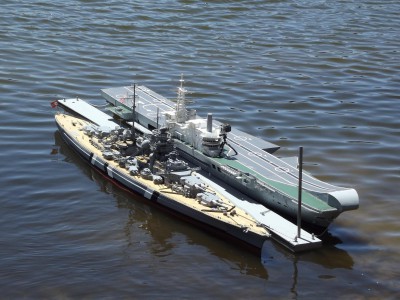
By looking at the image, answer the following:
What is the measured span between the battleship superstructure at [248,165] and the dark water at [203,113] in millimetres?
3315

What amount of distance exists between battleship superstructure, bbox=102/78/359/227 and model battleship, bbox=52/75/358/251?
0.08m

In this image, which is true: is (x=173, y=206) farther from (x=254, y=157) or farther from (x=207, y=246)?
(x=254, y=157)

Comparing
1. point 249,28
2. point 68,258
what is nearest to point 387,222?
point 68,258

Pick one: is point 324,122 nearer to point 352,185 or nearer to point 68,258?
point 352,185

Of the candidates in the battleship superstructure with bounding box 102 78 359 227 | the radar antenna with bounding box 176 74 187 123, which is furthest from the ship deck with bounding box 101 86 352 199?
the radar antenna with bounding box 176 74 187 123

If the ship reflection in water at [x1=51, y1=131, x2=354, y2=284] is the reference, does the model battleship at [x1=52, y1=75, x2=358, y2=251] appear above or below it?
above

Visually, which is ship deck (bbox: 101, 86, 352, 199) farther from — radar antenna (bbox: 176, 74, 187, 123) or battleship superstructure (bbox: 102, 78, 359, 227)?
radar antenna (bbox: 176, 74, 187, 123)

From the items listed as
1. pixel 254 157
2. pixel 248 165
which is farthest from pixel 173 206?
pixel 254 157

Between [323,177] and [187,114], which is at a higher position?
[187,114]

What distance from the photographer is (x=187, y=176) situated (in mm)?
63281

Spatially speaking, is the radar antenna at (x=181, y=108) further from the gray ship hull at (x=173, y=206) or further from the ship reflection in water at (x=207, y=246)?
the ship reflection in water at (x=207, y=246)

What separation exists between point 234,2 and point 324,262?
8561 centimetres

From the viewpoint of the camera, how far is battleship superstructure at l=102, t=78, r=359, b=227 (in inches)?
2314

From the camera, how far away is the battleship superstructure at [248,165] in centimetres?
5878
